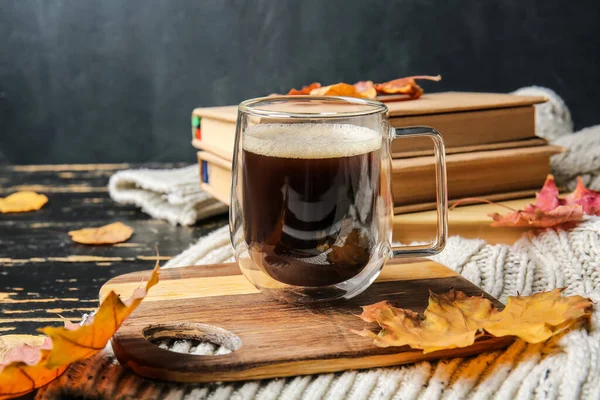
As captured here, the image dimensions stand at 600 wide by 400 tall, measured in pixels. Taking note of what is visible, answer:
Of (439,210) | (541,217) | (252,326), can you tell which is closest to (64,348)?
(252,326)

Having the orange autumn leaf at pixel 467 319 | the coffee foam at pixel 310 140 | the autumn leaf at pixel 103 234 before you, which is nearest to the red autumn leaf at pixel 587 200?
the orange autumn leaf at pixel 467 319

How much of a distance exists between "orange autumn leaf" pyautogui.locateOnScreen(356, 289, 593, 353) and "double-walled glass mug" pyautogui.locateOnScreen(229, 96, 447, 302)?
74 millimetres

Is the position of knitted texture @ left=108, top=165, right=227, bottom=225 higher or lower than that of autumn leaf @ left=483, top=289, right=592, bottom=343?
lower

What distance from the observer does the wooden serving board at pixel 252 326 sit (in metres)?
0.60

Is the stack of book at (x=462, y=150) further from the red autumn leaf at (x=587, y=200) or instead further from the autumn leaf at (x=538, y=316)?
the autumn leaf at (x=538, y=316)

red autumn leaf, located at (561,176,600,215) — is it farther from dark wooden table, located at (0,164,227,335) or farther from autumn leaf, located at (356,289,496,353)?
dark wooden table, located at (0,164,227,335)

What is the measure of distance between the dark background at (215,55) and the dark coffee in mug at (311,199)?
124cm

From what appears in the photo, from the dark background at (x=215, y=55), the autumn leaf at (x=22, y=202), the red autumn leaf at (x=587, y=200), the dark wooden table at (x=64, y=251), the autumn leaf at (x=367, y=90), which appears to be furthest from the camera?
the dark background at (x=215, y=55)

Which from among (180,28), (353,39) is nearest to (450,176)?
(353,39)

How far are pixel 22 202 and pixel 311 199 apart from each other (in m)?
0.89

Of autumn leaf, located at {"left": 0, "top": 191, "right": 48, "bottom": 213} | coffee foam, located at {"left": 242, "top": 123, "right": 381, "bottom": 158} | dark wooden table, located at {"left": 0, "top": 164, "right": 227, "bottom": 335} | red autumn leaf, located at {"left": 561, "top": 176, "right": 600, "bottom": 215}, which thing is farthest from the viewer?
autumn leaf, located at {"left": 0, "top": 191, "right": 48, "bottom": 213}

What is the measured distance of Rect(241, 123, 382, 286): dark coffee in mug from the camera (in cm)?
68

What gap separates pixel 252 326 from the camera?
2.21 ft

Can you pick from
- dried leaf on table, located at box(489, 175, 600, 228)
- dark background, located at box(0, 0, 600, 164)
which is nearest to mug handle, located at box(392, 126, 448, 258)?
dried leaf on table, located at box(489, 175, 600, 228)
